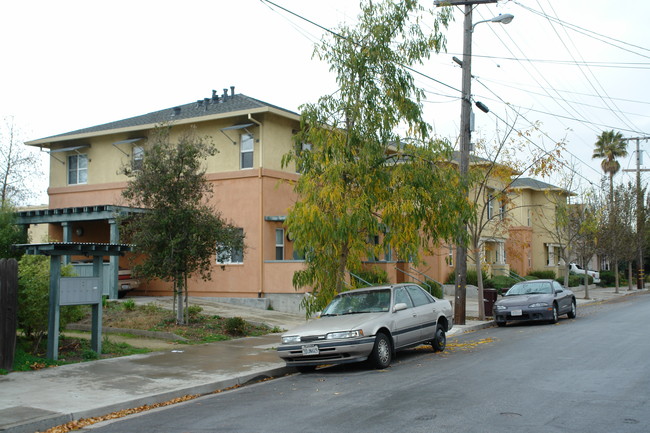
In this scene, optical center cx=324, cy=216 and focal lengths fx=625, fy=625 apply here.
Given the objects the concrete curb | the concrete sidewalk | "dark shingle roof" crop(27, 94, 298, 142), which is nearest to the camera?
the concrete curb

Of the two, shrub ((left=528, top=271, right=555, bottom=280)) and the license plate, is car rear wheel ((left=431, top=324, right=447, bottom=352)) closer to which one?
the license plate

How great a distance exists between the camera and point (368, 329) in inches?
424

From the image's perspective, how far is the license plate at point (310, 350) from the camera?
10734mm

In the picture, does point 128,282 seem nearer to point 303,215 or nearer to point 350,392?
point 303,215

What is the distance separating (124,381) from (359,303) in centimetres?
457

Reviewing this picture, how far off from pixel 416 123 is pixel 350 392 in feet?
21.7

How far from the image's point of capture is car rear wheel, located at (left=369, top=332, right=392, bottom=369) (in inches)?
426

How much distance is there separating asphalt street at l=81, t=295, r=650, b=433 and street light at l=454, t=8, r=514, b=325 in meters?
6.08

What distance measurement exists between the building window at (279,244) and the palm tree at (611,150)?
31.9m

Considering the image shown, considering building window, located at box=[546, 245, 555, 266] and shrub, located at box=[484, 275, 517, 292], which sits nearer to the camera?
shrub, located at box=[484, 275, 517, 292]

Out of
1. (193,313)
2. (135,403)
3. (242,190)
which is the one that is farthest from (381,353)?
(242,190)

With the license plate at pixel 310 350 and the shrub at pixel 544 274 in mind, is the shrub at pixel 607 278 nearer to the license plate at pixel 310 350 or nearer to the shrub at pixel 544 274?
the shrub at pixel 544 274

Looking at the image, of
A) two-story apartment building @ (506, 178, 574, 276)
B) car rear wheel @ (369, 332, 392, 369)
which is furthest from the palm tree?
car rear wheel @ (369, 332, 392, 369)

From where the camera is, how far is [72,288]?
457 inches
